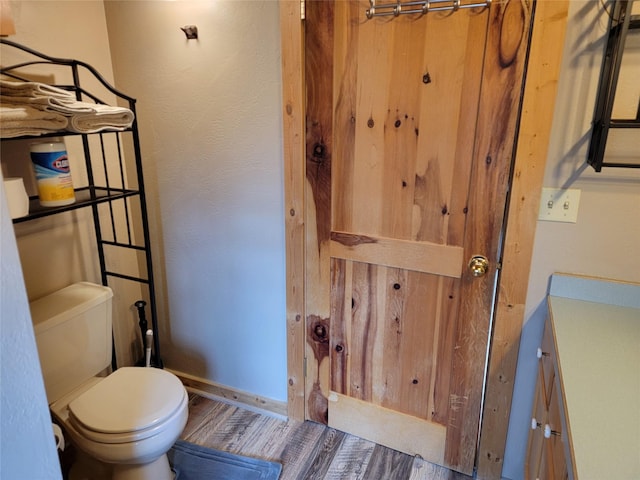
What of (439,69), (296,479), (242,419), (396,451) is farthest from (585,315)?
(242,419)

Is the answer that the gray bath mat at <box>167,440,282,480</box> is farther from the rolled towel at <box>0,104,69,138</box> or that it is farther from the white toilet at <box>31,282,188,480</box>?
the rolled towel at <box>0,104,69,138</box>

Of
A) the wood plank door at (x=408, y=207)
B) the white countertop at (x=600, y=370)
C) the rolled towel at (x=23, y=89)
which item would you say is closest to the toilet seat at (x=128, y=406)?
the wood plank door at (x=408, y=207)

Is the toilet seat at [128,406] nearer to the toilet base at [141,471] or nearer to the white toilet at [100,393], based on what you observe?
the white toilet at [100,393]

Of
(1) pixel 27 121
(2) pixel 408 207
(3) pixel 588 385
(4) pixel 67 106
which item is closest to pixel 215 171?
(4) pixel 67 106

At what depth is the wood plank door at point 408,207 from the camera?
1473mm

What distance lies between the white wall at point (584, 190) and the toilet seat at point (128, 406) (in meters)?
1.37

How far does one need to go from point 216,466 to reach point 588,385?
1549 millimetres

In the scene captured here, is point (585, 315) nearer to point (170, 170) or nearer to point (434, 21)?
point (434, 21)

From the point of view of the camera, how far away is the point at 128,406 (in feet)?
5.32

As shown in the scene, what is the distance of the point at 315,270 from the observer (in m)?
1.91

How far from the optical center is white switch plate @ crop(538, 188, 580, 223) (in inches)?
55.8

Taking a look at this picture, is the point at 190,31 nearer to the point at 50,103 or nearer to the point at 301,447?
the point at 50,103

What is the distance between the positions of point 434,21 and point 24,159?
1.60m

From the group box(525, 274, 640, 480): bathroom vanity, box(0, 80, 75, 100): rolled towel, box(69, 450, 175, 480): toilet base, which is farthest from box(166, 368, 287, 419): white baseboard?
box(0, 80, 75, 100): rolled towel
